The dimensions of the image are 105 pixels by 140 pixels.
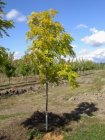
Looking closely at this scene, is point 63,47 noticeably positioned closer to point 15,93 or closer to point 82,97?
point 82,97

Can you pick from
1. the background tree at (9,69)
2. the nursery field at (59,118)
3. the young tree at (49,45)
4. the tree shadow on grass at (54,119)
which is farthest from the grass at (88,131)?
the background tree at (9,69)

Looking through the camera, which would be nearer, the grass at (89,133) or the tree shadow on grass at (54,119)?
the grass at (89,133)

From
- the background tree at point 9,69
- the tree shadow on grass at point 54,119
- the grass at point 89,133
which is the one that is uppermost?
the background tree at point 9,69

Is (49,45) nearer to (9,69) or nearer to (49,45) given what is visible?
(49,45)

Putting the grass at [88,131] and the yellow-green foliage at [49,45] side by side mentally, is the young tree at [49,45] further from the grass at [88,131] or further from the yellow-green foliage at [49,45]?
the grass at [88,131]

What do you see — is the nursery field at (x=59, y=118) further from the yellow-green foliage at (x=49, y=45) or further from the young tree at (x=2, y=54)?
the young tree at (x=2, y=54)

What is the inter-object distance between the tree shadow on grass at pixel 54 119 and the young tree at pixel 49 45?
4.20 metres

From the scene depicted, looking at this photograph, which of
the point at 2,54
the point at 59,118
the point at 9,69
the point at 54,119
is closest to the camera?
the point at 2,54

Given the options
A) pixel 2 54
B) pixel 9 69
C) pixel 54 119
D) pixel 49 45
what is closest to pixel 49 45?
pixel 49 45

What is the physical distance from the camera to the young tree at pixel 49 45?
84.9 feet

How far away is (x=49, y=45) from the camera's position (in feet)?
85.1

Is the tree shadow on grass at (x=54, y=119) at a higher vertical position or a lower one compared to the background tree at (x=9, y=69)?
lower

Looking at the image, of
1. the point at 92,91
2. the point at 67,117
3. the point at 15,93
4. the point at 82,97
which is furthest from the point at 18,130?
the point at 15,93

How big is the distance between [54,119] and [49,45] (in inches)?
299
